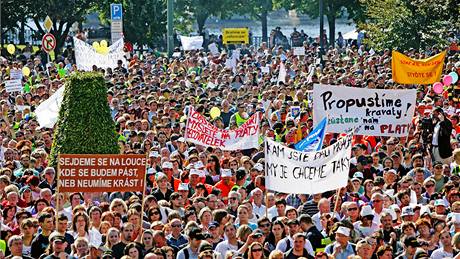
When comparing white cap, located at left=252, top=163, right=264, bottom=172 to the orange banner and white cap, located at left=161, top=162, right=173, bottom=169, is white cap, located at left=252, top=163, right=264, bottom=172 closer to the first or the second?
white cap, located at left=161, top=162, right=173, bottom=169

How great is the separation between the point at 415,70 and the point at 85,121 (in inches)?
437

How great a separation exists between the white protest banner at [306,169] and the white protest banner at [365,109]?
17.1 ft

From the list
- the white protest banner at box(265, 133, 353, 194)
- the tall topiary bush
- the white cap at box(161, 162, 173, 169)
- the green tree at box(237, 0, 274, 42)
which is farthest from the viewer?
the green tree at box(237, 0, 274, 42)

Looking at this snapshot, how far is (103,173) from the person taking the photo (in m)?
17.6

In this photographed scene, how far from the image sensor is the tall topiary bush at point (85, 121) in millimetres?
22812

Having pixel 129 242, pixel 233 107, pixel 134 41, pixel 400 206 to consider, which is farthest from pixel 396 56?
pixel 134 41

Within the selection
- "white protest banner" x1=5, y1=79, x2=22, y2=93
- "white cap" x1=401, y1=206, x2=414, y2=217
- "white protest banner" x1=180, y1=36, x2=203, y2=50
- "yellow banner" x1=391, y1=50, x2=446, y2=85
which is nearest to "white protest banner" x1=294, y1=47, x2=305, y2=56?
"white protest banner" x1=180, y1=36, x2=203, y2=50

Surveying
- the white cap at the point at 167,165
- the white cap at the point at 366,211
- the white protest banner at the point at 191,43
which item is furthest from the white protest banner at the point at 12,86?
the white protest banner at the point at 191,43

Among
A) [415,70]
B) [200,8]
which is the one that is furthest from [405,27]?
[200,8]

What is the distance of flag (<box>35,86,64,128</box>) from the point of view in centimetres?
2562

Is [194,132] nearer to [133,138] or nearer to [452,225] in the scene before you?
[133,138]

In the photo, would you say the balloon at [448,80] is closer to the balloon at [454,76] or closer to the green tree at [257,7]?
the balloon at [454,76]

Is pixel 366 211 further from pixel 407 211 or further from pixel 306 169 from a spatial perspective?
pixel 306 169

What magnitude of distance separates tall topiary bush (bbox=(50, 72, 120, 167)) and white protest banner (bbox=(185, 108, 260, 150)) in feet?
4.09
